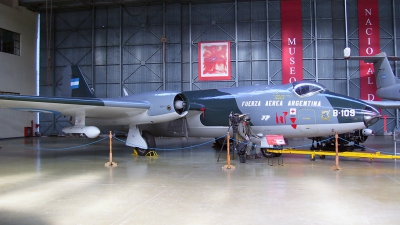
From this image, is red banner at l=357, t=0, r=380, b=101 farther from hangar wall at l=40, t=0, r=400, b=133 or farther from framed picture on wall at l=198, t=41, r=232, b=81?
framed picture on wall at l=198, t=41, r=232, b=81

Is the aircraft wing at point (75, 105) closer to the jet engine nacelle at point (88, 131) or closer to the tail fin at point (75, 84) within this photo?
the jet engine nacelle at point (88, 131)

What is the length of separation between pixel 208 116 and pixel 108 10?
17216 mm

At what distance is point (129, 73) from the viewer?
950 inches

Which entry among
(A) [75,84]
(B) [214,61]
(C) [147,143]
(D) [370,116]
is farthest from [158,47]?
(D) [370,116]

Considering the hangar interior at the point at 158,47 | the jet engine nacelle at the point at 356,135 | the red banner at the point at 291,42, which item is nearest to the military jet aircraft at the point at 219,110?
the hangar interior at the point at 158,47

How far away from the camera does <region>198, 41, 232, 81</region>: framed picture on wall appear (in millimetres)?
22812

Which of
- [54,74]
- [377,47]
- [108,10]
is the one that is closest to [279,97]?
[377,47]

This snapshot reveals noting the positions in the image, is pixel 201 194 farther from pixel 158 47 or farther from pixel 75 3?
pixel 75 3

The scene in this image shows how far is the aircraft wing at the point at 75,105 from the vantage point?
9344 millimetres

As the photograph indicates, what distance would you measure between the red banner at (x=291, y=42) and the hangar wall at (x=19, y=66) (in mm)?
19495

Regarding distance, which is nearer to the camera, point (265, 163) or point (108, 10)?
point (265, 163)

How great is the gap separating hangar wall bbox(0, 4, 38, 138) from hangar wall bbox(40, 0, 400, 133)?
101cm

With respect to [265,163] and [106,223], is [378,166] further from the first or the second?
[106,223]

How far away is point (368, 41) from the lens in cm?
2203
